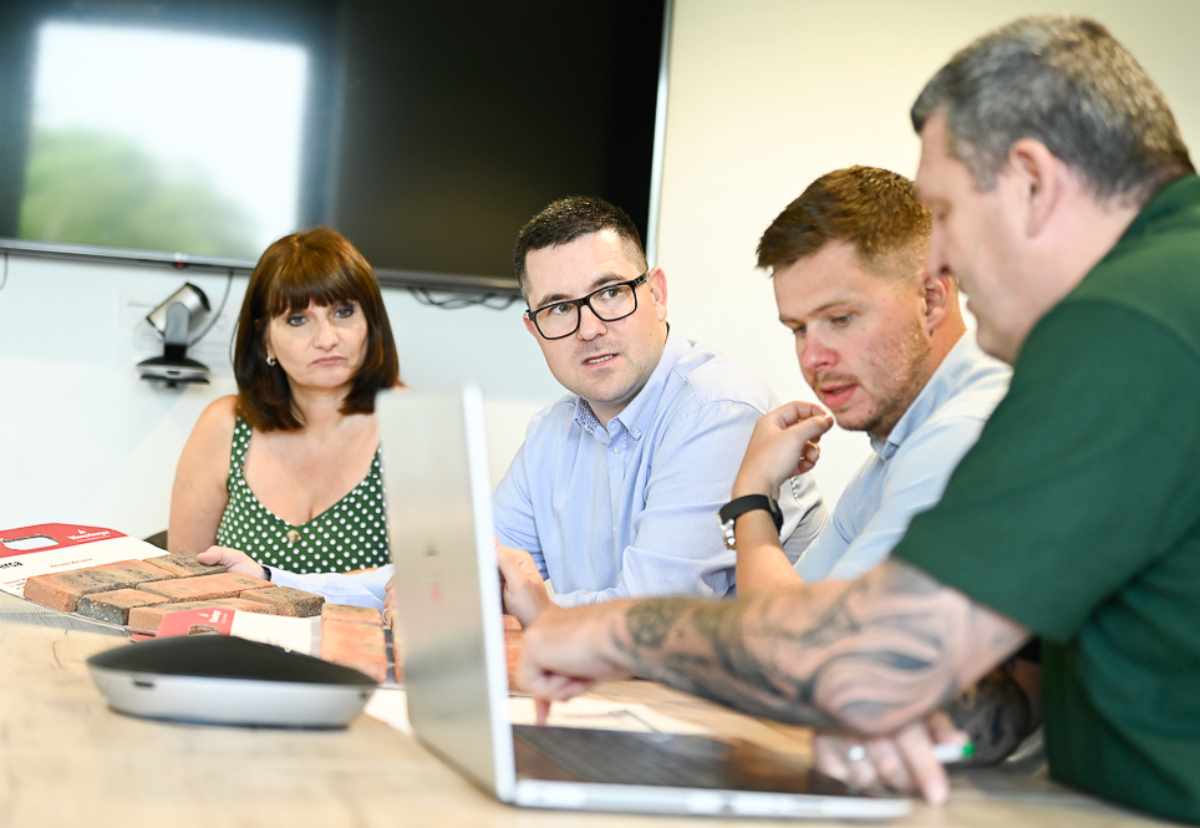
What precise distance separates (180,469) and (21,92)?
1061 mm

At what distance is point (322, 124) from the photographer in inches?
109

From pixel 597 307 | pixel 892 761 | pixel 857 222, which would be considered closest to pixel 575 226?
pixel 597 307

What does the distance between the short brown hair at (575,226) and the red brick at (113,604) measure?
3.31 ft

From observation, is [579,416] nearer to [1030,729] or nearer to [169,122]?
[1030,729]

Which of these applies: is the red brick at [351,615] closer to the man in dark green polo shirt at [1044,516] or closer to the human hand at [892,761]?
the man in dark green polo shirt at [1044,516]

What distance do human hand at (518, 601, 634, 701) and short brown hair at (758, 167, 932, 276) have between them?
745mm

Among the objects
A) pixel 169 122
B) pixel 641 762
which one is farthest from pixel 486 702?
pixel 169 122

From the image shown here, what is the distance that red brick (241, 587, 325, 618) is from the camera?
139 centimetres

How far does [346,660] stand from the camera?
1124 millimetres

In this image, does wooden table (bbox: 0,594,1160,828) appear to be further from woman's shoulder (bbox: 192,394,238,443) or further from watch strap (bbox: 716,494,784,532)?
woman's shoulder (bbox: 192,394,238,443)

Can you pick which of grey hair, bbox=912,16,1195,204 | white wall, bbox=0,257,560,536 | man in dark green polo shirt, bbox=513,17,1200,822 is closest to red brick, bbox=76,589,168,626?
man in dark green polo shirt, bbox=513,17,1200,822

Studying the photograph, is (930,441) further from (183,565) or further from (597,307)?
(183,565)

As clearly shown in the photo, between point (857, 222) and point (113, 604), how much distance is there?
109 cm

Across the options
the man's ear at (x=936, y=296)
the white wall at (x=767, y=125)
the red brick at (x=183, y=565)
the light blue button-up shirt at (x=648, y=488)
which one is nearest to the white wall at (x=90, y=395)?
the light blue button-up shirt at (x=648, y=488)
